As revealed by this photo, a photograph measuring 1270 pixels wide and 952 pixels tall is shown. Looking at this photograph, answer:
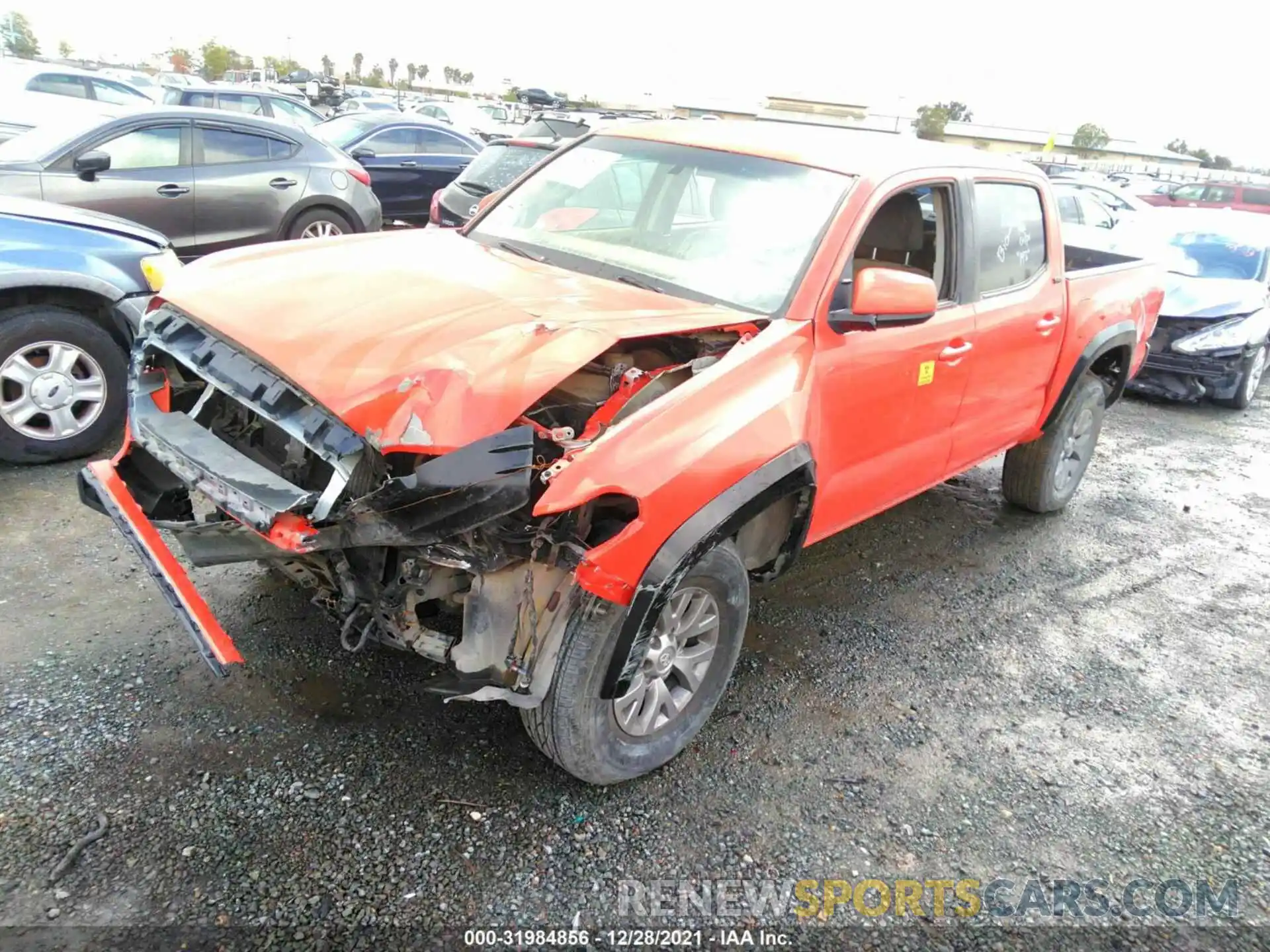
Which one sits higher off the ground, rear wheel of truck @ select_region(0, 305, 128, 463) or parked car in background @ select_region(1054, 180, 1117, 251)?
parked car in background @ select_region(1054, 180, 1117, 251)

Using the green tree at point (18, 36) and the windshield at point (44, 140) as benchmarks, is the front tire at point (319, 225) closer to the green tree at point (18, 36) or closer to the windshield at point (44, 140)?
the windshield at point (44, 140)

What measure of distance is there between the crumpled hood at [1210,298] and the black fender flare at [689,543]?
669 centimetres

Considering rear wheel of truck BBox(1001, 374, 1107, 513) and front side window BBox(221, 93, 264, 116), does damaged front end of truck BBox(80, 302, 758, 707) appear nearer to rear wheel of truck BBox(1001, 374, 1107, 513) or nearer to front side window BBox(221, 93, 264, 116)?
rear wheel of truck BBox(1001, 374, 1107, 513)

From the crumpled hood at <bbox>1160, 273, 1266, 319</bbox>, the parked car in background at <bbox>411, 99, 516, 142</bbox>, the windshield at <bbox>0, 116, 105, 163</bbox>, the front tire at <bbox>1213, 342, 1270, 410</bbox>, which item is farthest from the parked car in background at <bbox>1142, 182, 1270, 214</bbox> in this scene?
the windshield at <bbox>0, 116, 105, 163</bbox>

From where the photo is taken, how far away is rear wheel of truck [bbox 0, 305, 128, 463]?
4.25 meters

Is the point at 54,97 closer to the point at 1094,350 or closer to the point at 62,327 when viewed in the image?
the point at 62,327

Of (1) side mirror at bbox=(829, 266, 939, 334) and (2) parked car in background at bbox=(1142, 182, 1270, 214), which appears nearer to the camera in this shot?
(1) side mirror at bbox=(829, 266, 939, 334)

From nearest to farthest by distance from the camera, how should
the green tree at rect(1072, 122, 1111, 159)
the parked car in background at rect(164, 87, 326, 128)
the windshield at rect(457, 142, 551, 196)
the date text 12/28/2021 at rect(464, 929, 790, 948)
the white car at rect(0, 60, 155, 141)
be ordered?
1. the date text 12/28/2021 at rect(464, 929, 790, 948)
2. the white car at rect(0, 60, 155, 141)
3. the windshield at rect(457, 142, 551, 196)
4. the parked car in background at rect(164, 87, 326, 128)
5. the green tree at rect(1072, 122, 1111, 159)

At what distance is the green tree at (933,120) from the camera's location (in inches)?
1744

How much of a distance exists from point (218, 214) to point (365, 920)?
256 inches

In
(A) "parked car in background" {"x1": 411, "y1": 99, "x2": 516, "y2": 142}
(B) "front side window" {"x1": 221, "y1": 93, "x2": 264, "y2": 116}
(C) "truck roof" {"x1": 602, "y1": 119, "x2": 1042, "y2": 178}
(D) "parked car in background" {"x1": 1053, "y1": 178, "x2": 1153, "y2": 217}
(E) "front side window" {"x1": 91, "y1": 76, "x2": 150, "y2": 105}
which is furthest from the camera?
(A) "parked car in background" {"x1": 411, "y1": 99, "x2": 516, "y2": 142}

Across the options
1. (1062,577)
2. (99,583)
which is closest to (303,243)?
(99,583)

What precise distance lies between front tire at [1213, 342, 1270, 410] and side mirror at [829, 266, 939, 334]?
21.4ft

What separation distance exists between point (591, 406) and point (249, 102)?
566 inches
